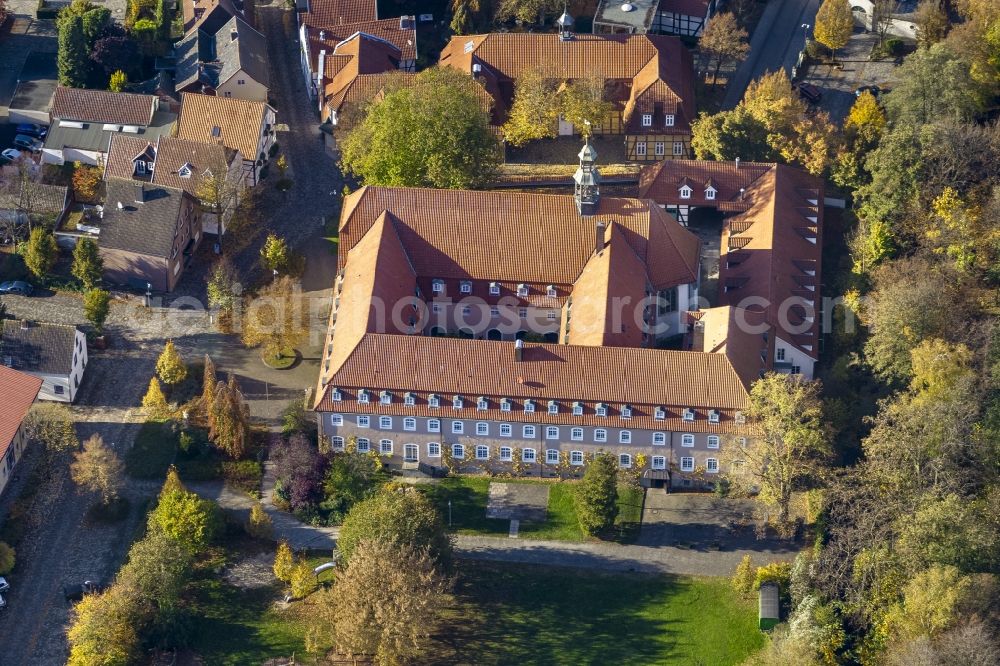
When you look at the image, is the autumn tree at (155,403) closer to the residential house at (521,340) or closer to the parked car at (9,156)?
the residential house at (521,340)

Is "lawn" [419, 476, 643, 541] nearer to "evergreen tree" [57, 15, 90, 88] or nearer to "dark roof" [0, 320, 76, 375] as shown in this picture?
"dark roof" [0, 320, 76, 375]

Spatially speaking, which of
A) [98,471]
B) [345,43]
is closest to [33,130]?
[345,43]

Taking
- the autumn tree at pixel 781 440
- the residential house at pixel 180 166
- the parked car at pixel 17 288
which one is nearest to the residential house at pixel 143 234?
the residential house at pixel 180 166

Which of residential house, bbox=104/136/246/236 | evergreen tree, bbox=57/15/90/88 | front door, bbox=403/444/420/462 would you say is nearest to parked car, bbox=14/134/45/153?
evergreen tree, bbox=57/15/90/88

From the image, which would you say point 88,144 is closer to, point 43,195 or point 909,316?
point 43,195

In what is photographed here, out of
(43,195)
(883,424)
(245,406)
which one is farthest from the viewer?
(43,195)

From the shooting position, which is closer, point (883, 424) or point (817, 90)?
point (883, 424)

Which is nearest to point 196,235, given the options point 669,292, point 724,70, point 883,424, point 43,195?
point 43,195
